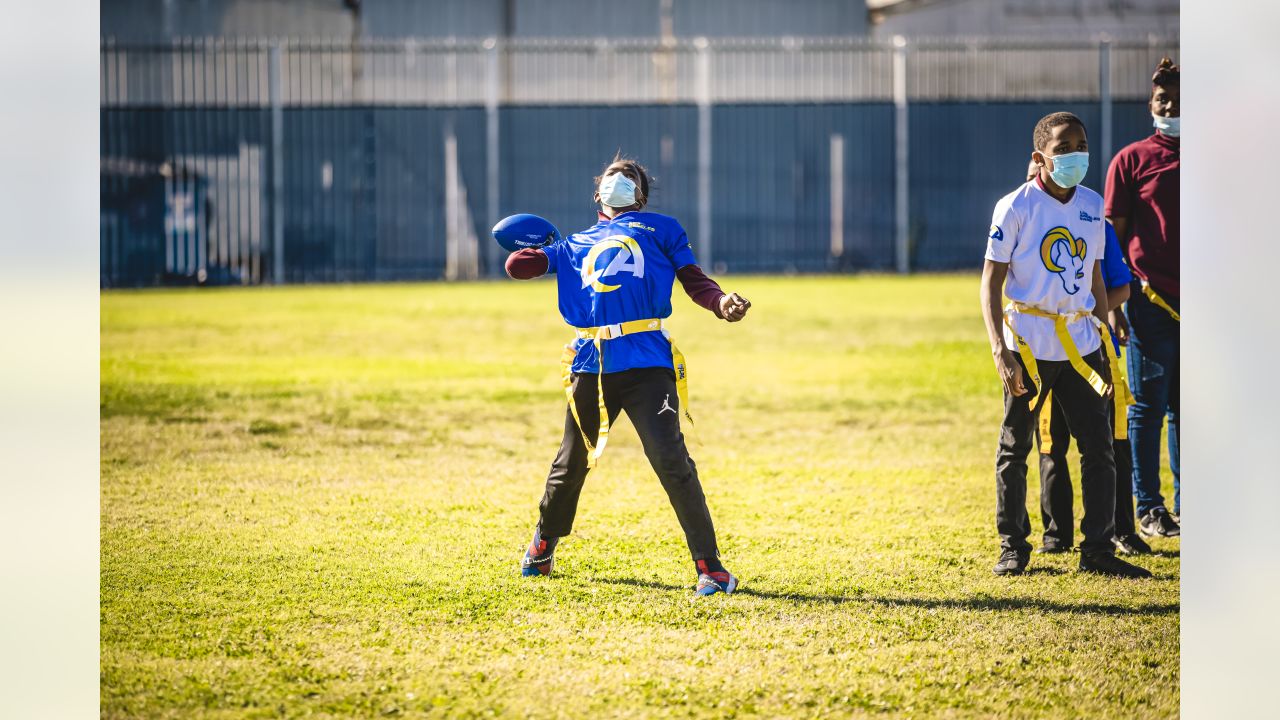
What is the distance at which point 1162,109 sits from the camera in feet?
19.6

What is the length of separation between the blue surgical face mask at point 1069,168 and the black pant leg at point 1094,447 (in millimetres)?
667

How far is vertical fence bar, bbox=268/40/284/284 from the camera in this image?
2439 cm

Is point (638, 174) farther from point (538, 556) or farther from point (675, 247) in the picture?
point (538, 556)

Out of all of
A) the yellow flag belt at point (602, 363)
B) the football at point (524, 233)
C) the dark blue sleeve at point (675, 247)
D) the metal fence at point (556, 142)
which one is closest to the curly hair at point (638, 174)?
the dark blue sleeve at point (675, 247)

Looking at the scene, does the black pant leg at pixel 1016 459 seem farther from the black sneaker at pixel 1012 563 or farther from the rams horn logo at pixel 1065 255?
the rams horn logo at pixel 1065 255

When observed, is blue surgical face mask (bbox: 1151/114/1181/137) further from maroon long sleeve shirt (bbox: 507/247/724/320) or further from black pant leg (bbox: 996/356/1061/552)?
maroon long sleeve shirt (bbox: 507/247/724/320)

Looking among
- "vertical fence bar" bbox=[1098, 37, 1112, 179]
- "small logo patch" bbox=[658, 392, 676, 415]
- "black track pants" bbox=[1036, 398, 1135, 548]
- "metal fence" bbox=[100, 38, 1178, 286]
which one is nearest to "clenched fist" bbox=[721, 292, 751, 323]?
"small logo patch" bbox=[658, 392, 676, 415]

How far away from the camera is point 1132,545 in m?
5.89

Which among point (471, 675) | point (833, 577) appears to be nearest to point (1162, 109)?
point (833, 577)

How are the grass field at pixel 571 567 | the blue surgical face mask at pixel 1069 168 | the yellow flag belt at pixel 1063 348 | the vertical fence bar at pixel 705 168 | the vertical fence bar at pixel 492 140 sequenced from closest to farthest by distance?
the grass field at pixel 571 567 < the blue surgical face mask at pixel 1069 168 < the yellow flag belt at pixel 1063 348 < the vertical fence bar at pixel 492 140 < the vertical fence bar at pixel 705 168

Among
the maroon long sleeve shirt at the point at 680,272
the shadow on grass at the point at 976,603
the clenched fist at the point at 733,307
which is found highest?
the maroon long sleeve shirt at the point at 680,272

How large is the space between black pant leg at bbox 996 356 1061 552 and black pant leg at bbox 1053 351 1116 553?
0.10 m

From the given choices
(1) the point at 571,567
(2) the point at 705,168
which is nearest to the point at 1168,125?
(1) the point at 571,567

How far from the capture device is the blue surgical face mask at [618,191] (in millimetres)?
5266
